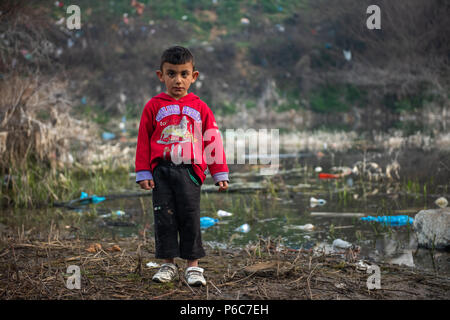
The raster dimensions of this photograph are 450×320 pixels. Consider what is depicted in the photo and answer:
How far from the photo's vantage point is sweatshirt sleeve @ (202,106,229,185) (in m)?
3.22

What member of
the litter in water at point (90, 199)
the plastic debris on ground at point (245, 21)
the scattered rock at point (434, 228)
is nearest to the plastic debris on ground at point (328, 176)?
the litter in water at point (90, 199)

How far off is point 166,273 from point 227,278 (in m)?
0.38

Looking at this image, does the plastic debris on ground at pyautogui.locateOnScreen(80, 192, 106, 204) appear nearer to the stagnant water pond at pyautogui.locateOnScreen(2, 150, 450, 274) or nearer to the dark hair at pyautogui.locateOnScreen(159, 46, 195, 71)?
the stagnant water pond at pyautogui.locateOnScreen(2, 150, 450, 274)

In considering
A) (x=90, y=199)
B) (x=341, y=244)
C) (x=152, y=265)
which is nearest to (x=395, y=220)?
(x=341, y=244)

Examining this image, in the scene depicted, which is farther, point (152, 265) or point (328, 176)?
point (328, 176)

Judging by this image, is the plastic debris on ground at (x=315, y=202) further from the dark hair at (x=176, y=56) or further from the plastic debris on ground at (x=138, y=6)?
the plastic debris on ground at (x=138, y=6)

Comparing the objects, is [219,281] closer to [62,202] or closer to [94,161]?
[62,202]

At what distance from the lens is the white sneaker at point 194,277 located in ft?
9.70

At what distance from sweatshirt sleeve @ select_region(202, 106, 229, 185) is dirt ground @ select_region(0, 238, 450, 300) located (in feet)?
2.09

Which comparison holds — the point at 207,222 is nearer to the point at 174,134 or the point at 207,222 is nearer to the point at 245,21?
the point at 174,134

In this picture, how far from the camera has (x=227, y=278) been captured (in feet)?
10.1

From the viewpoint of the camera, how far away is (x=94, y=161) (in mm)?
8992
